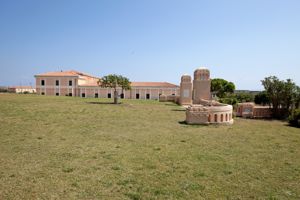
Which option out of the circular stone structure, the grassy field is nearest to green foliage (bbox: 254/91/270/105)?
the circular stone structure

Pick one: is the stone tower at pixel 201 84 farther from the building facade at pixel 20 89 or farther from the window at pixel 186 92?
the building facade at pixel 20 89

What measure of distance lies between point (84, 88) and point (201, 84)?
38606mm

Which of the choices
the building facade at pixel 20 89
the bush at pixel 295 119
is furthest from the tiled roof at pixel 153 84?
the building facade at pixel 20 89

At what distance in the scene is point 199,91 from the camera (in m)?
25.9

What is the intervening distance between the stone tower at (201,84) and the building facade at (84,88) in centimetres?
2821

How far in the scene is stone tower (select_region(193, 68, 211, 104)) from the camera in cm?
2559

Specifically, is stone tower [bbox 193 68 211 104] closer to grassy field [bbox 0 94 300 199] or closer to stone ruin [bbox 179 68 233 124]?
stone ruin [bbox 179 68 233 124]

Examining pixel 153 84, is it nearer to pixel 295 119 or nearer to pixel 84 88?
pixel 84 88

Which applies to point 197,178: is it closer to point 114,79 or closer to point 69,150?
point 69,150

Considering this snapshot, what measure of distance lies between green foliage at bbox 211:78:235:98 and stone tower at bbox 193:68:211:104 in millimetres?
36166

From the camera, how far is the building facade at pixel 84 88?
A: 55438 millimetres

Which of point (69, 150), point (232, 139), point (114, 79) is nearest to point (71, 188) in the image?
point (69, 150)

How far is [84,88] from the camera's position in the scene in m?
56.3

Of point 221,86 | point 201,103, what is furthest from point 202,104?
point 221,86
